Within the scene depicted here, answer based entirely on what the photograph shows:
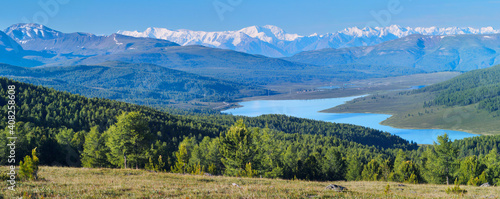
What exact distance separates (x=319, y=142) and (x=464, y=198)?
474 ft

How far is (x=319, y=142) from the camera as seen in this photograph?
17012cm

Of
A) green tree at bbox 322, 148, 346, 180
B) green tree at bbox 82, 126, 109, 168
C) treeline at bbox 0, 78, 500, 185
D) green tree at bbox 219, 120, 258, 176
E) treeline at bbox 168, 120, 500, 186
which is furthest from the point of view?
green tree at bbox 322, 148, 346, 180

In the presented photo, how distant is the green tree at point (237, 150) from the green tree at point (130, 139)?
13092 millimetres

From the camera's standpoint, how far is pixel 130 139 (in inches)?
2136

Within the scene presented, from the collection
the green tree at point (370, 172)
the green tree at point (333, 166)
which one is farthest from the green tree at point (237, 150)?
the green tree at point (370, 172)

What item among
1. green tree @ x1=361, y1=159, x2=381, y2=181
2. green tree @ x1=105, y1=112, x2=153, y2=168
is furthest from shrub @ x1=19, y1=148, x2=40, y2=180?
green tree @ x1=361, y1=159, x2=381, y2=181

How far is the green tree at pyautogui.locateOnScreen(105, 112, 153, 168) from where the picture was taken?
54.0 metres

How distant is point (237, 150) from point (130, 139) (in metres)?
17.0

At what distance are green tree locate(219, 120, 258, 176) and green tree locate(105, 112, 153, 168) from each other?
43.0 feet

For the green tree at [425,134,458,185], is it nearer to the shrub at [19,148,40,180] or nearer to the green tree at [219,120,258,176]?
the green tree at [219,120,258,176]

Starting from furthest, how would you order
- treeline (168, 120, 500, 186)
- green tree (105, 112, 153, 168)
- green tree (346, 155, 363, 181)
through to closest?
1. green tree (346, 155, 363, 181)
2. treeline (168, 120, 500, 186)
3. green tree (105, 112, 153, 168)

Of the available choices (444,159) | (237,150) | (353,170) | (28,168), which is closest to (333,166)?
(353,170)

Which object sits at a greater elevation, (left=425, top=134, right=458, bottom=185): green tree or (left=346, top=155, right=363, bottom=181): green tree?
(left=425, top=134, right=458, bottom=185): green tree

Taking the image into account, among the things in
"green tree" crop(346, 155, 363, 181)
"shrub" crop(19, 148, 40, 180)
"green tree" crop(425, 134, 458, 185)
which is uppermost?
"shrub" crop(19, 148, 40, 180)
